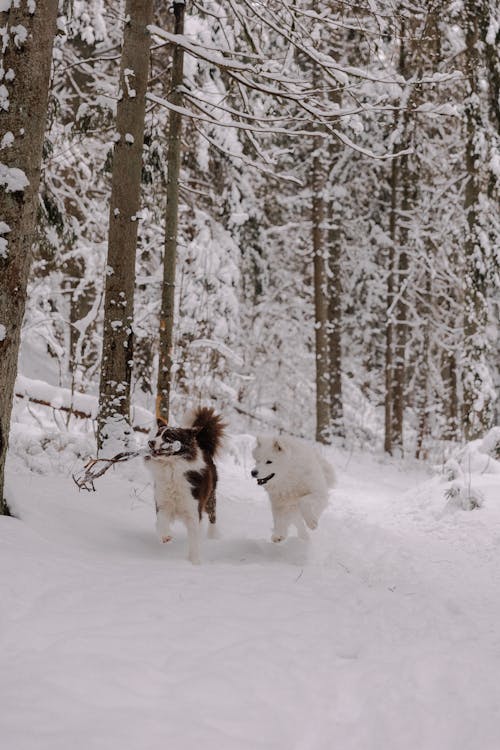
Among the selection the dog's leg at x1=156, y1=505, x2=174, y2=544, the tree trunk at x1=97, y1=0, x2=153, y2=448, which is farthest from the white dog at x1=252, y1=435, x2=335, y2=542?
the tree trunk at x1=97, y1=0, x2=153, y2=448

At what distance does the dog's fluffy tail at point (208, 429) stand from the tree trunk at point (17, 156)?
83.3 inches

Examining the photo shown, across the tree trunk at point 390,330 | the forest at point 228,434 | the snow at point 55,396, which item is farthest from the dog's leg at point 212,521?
the tree trunk at point 390,330

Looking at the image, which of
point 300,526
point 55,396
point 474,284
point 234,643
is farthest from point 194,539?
point 474,284

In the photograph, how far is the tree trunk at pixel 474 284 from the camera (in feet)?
41.2

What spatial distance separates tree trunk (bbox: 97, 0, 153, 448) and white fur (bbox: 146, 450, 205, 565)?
7.44ft

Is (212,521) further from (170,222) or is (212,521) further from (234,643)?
(170,222)

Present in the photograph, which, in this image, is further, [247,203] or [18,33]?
[247,203]

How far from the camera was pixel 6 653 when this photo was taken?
271cm

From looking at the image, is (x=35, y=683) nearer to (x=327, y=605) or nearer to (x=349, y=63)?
(x=327, y=605)

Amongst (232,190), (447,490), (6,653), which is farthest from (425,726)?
(232,190)

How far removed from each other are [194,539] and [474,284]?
9927 millimetres

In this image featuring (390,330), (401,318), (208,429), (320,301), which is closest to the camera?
(208,429)

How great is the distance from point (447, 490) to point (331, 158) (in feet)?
44.2

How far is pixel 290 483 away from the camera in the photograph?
6062 mm
